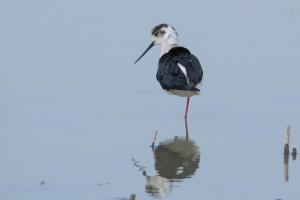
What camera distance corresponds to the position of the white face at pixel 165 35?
1180 cm

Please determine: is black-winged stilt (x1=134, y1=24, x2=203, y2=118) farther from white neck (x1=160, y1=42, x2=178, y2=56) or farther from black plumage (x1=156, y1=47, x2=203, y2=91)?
white neck (x1=160, y1=42, x2=178, y2=56)

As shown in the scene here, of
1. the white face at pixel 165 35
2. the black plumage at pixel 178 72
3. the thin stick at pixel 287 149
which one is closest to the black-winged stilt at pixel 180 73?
the black plumage at pixel 178 72

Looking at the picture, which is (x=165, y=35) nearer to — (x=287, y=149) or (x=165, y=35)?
(x=165, y=35)

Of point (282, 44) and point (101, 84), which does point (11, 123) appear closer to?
point (101, 84)

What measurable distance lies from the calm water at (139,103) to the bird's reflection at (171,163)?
0.02 meters

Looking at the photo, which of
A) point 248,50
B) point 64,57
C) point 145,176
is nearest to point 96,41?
point 64,57

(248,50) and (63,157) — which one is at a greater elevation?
(248,50)

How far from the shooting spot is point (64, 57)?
12.7 meters

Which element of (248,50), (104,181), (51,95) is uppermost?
(248,50)

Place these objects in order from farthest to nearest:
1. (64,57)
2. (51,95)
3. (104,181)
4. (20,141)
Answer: (64,57) → (51,95) → (20,141) → (104,181)

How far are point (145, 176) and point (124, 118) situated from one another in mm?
2124

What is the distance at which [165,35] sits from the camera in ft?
38.9

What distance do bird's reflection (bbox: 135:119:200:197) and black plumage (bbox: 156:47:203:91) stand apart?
57 centimetres

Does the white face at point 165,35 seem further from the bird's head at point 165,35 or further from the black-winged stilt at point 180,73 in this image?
the black-winged stilt at point 180,73
